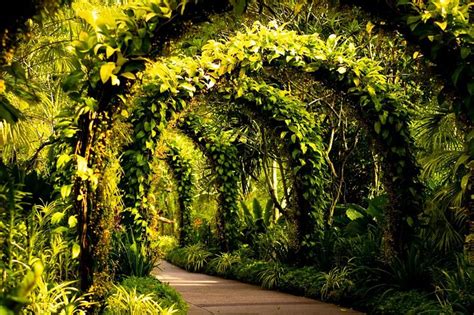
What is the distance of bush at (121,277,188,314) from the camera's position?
692 cm

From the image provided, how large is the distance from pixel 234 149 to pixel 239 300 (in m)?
4.72

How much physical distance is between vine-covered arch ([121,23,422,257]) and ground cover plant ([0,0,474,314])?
0.08 ft

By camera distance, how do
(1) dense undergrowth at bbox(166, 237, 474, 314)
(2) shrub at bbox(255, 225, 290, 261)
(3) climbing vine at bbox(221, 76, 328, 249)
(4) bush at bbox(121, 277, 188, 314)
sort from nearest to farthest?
(1) dense undergrowth at bbox(166, 237, 474, 314) < (4) bush at bbox(121, 277, 188, 314) < (3) climbing vine at bbox(221, 76, 328, 249) < (2) shrub at bbox(255, 225, 290, 261)

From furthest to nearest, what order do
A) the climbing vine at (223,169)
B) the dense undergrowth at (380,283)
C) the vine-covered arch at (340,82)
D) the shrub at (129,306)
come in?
1. the climbing vine at (223,169)
2. the vine-covered arch at (340,82)
3. the dense undergrowth at (380,283)
4. the shrub at (129,306)

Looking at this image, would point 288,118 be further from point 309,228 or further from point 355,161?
point 355,161

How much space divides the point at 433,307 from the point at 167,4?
4.05 meters

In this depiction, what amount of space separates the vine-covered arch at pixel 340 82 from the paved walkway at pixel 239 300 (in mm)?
1273

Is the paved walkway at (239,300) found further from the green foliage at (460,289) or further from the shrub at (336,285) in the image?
the green foliage at (460,289)

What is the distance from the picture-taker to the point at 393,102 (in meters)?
7.88

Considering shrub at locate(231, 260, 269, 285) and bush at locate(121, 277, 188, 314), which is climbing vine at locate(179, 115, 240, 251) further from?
bush at locate(121, 277, 188, 314)

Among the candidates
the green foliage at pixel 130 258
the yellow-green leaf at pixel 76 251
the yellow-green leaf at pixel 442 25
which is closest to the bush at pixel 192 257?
the green foliage at pixel 130 258

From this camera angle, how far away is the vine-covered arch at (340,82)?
7.77 m

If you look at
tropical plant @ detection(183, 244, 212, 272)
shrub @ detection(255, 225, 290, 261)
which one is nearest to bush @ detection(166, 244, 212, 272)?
tropical plant @ detection(183, 244, 212, 272)

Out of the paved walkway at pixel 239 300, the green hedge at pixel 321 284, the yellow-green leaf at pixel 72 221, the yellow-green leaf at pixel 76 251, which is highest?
the yellow-green leaf at pixel 72 221
